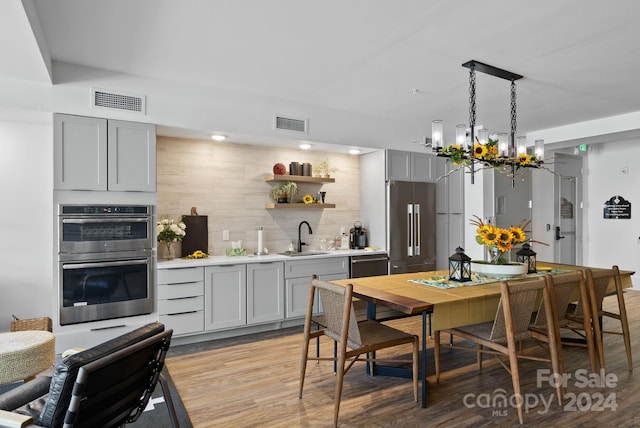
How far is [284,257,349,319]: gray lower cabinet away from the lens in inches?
177

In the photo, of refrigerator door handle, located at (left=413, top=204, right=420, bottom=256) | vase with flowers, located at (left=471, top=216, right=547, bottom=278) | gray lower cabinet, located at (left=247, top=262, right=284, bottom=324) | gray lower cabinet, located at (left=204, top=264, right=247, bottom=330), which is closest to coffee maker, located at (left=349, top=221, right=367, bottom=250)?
refrigerator door handle, located at (left=413, top=204, right=420, bottom=256)

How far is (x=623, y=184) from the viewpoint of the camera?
6.87 meters

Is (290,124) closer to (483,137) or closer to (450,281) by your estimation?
(483,137)

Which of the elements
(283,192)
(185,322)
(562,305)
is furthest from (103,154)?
(562,305)

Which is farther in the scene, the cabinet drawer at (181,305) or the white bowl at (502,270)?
the cabinet drawer at (181,305)

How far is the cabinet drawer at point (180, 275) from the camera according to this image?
3.86 metres

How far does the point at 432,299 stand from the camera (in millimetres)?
2609

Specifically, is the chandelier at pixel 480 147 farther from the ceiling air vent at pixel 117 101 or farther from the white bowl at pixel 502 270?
the ceiling air vent at pixel 117 101

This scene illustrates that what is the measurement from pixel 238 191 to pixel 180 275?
4.33 ft

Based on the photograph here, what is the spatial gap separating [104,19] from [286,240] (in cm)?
313

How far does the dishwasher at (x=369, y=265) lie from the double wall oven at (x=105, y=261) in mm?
2307

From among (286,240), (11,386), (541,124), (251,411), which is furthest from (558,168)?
(11,386)

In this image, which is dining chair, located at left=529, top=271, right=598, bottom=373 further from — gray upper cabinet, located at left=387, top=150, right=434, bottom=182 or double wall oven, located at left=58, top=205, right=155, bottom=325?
double wall oven, located at left=58, top=205, right=155, bottom=325

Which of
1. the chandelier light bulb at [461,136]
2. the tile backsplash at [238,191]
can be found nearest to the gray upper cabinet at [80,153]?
the tile backsplash at [238,191]
